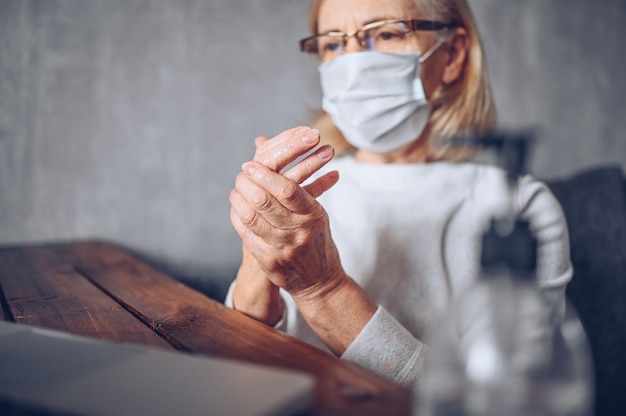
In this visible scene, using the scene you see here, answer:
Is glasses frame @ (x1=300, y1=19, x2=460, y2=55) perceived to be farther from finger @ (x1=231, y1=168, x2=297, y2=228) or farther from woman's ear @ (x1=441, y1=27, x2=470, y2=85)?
finger @ (x1=231, y1=168, x2=297, y2=228)

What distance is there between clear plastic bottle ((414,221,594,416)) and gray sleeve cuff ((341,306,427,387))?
0.28 meters

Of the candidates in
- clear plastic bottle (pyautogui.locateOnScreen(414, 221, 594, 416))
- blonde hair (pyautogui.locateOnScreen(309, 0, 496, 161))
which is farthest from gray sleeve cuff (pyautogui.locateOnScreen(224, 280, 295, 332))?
clear plastic bottle (pyautogui.locateOnScreen(414, 221, 594, 416))

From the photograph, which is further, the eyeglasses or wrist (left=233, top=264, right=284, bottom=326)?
the eyeglasses

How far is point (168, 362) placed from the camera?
0.47 m

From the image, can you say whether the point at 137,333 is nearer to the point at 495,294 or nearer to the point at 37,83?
the point at 495,294

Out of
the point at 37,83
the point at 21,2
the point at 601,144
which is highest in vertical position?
the point at 21,2

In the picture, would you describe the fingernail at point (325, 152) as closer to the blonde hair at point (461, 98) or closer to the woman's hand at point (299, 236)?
the woman's hand at point (299, 236)

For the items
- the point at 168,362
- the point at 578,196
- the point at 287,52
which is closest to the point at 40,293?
the point at 168,362

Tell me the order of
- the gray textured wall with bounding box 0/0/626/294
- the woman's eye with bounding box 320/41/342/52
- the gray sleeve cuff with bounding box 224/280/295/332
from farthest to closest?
the gray textured wall with bounding box 0/0/626/294, the woman's eye with bounding box 320/41/342/52, the gray sleeve cuff with bounding box 224/280/295/332

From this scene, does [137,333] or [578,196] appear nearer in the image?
[137,333]

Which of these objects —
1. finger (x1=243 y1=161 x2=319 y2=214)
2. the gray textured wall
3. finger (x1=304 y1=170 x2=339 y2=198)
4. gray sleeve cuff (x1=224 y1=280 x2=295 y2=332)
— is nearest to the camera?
finger (x1=243 y1=161 x2=319 y2=214)

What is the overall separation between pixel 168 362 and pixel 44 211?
112 centimetres

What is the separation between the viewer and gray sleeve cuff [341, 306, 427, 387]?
72cm

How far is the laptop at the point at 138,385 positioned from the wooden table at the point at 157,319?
0.05 metres
